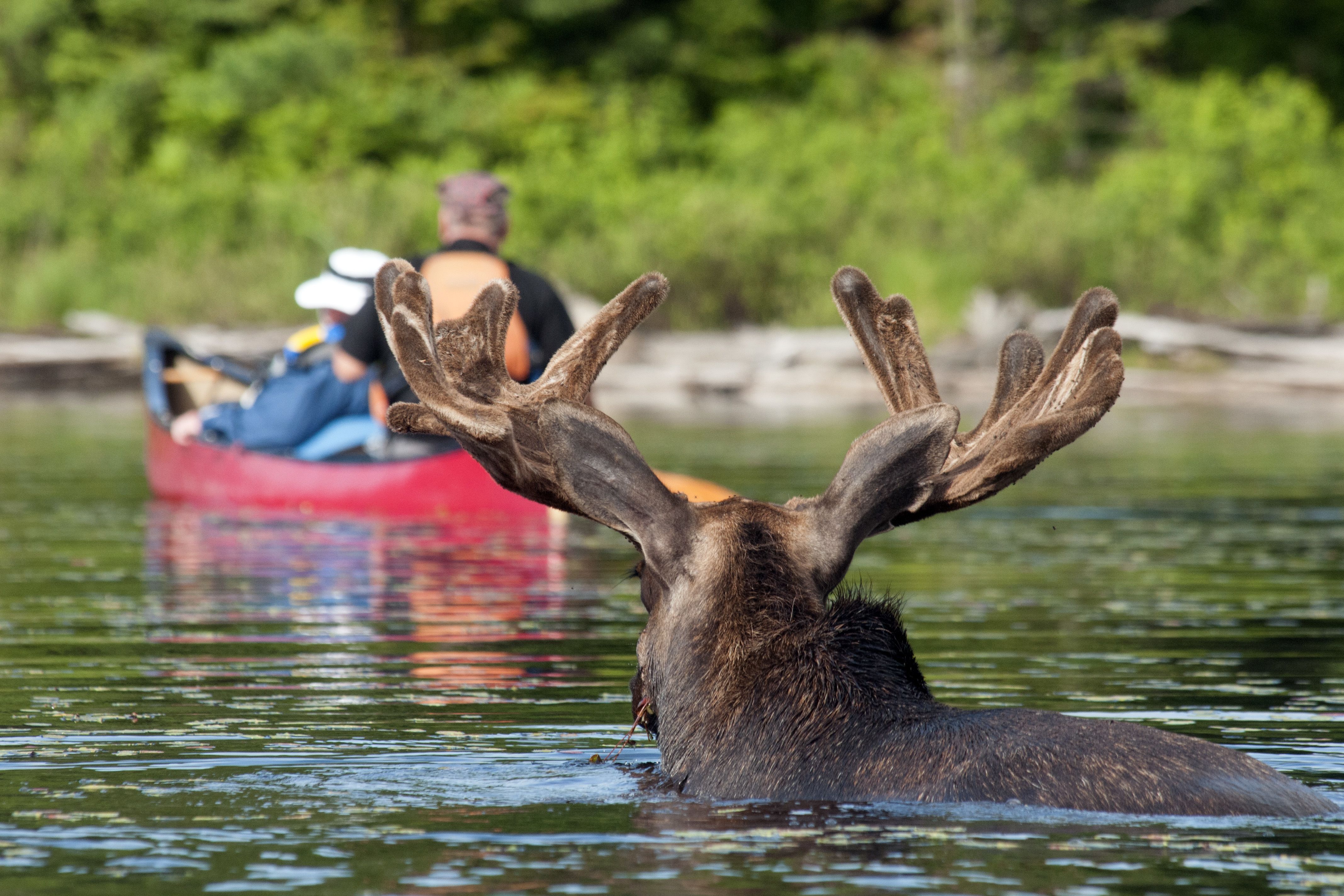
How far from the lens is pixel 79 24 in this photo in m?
46.5

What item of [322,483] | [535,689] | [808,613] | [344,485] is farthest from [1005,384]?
[322,483]

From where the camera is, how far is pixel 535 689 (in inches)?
311

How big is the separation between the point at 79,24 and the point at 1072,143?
67.6ft

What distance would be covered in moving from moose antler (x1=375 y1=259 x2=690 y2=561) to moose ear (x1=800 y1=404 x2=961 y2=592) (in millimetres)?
368

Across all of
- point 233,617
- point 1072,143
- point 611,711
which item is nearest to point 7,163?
point 1072,143

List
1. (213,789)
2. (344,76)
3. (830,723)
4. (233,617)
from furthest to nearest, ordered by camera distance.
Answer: (344,76) → (233,617) → (213,789) → (830,723)

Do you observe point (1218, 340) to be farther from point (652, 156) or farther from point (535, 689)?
point (535, 689)

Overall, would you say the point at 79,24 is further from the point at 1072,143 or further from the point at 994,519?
the point at 994,519

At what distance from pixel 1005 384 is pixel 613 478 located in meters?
1.47

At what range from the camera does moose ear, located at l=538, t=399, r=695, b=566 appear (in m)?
5.49

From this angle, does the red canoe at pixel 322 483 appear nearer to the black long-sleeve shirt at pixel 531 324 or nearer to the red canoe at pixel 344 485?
the red canoe at pixel 344 485

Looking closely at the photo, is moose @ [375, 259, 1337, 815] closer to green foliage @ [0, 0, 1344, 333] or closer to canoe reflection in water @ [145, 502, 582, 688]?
canoe reflection in water @ [145, 502, 582, 688]

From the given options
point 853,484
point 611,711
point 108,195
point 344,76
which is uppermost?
point 344,76

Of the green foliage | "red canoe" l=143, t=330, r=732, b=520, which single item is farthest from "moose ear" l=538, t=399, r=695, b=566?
the green foliage
